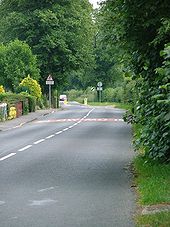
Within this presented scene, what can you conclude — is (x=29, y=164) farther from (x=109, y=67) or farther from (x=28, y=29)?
(x=109, y=67)

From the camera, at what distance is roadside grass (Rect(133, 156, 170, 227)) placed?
6598mm

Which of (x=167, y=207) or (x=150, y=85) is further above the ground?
(x=150, y=85)

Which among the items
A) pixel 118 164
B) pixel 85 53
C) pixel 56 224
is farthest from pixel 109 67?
pixel 56 224

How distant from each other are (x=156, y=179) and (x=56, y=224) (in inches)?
124

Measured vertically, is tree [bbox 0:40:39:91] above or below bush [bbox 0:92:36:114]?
above

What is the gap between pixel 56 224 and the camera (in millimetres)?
6664

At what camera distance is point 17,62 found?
49.2 metres

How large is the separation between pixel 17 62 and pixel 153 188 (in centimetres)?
4178

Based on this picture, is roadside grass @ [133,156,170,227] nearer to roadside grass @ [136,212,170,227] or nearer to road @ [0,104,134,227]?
roadside grass @ [136,212,170,227]

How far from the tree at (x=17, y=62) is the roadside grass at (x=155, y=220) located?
4275 cm

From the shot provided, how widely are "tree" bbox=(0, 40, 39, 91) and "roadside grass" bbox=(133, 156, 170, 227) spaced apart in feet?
125

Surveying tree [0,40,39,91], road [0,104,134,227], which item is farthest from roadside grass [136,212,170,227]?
tree [0,40,39,91]

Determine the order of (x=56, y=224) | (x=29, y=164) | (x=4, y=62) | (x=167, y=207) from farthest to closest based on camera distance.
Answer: (x=4, y=62) → (x=29, y=164) → (x=167, y=207) → (x=56, y=224)

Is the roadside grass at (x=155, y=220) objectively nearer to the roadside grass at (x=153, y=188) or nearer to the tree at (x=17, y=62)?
the roadside grass at (x=153, y=188)
